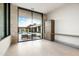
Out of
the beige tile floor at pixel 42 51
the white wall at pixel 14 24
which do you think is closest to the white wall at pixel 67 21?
the beige tile floor at pixel 42 51

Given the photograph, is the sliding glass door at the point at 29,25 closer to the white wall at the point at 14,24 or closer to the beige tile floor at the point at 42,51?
the white wall at the point at 14,24

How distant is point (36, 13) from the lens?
1020 centimetres

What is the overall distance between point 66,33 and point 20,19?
4095 millimetres

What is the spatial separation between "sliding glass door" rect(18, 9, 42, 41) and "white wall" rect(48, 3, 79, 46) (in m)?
2.14

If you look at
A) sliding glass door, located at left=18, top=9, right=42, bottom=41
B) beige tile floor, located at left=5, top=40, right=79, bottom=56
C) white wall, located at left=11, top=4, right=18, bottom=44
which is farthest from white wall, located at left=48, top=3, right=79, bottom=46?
white wall, located at left=11, top=4, right=18, bottom=44

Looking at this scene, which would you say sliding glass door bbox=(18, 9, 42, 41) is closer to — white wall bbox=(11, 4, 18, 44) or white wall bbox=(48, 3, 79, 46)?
white wall bbox=(11, 4, 18, 44)

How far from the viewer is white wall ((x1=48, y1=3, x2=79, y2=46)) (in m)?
6.35

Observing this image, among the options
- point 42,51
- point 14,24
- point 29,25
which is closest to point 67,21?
point 42,51

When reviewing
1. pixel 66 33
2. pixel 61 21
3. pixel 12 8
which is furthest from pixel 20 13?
pixel 66 33

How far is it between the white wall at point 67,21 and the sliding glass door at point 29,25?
7.03 ft

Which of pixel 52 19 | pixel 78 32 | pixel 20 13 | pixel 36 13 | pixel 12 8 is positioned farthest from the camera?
pixel 36 13

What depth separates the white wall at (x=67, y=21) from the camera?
635 centimetres

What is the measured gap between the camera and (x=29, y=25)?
9.52 meters

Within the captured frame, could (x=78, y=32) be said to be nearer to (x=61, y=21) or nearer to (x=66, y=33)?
(x=66, y=33)
